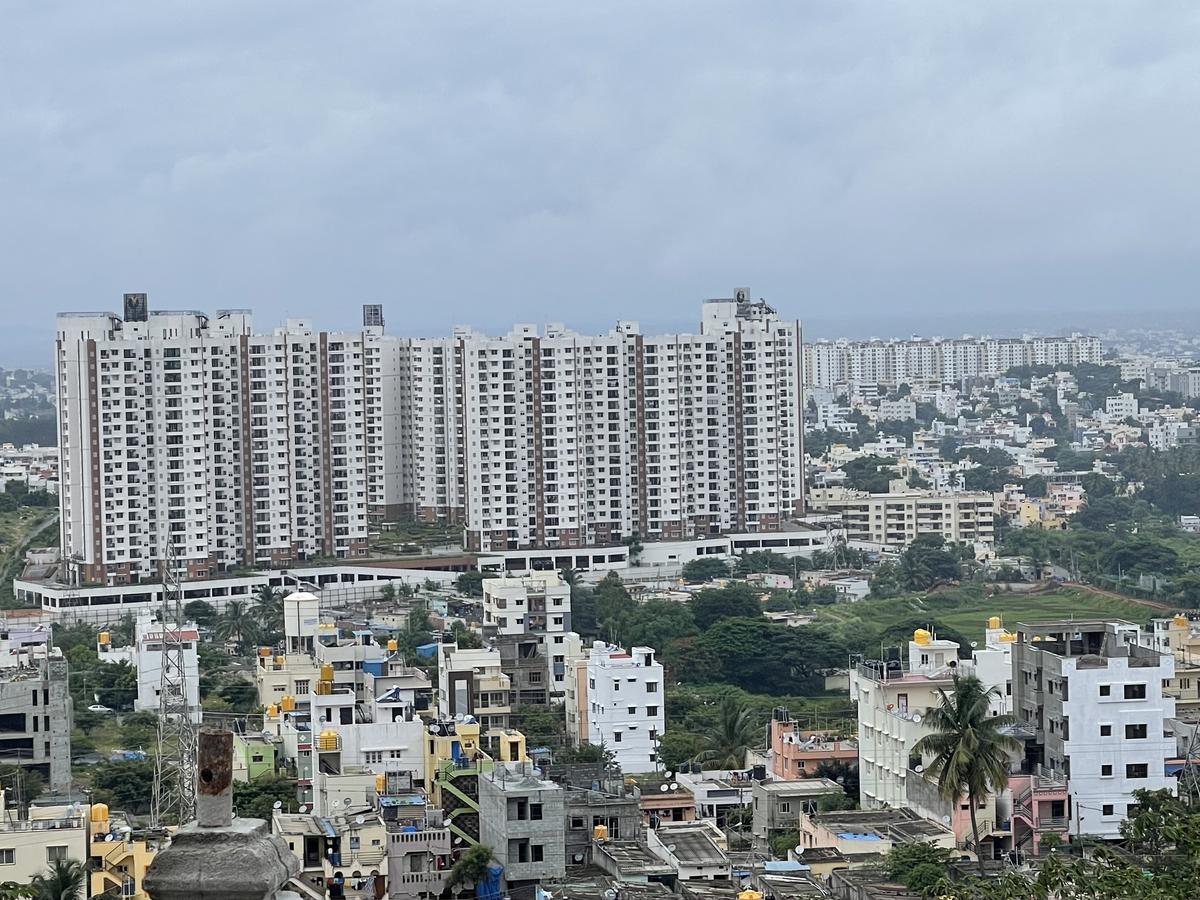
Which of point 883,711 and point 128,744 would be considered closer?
point 883,711

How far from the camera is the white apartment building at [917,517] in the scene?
171ft

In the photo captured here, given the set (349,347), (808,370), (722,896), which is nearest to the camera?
(722,896)

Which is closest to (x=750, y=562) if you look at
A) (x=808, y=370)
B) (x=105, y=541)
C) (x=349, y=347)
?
(x=349, y=347)

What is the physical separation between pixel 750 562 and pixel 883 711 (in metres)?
25.4

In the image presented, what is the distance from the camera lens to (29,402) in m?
117

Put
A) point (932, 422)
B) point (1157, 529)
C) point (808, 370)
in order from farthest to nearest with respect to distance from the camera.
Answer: point (808, 370) → point (932, 422) → point (1157, 529)

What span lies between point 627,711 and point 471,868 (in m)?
8.35

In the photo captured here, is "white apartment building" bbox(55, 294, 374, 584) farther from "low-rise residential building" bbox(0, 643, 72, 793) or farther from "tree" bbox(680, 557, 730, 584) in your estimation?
"low-rise residential building" bbox(0, 643, 72, 793)

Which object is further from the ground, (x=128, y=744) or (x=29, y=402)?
(x=29, y=402)

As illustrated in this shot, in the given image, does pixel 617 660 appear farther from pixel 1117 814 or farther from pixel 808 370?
pixel 808 370

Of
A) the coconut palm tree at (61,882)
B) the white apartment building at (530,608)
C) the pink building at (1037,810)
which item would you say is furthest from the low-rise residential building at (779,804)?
the white apartment building at (530,608)

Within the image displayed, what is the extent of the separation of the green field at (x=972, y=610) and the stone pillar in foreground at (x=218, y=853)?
109 feet

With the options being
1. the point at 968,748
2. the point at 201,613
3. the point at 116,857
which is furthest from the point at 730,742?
the point at 201,613

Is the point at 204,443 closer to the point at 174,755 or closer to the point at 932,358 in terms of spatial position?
the point at 174,755
